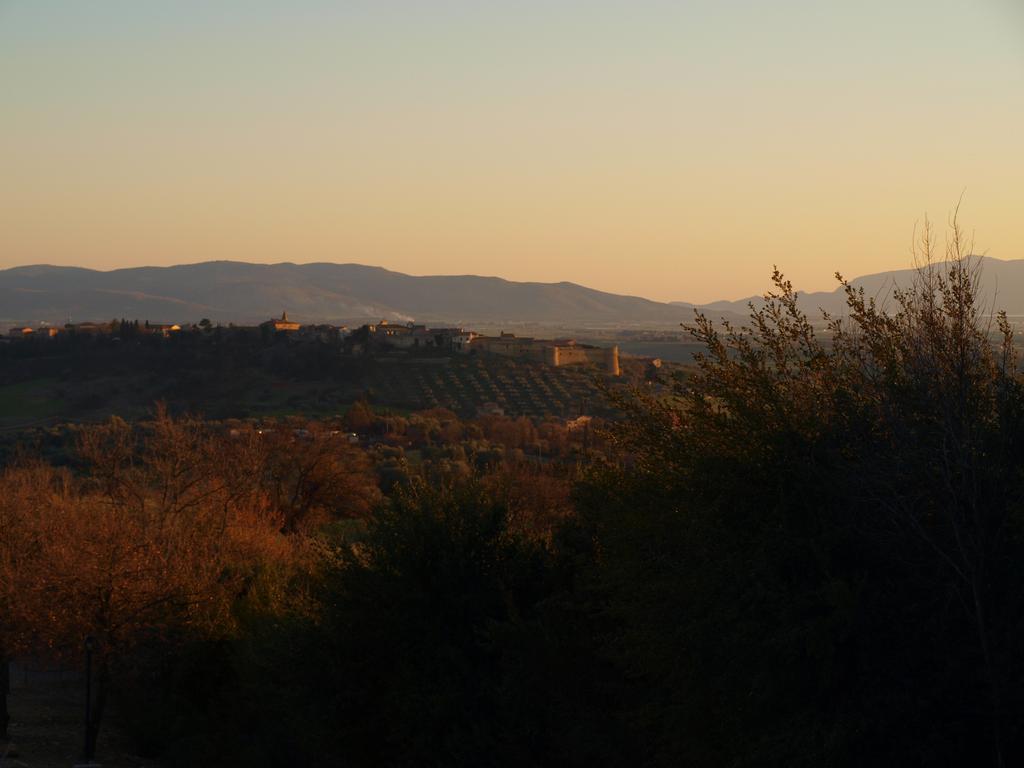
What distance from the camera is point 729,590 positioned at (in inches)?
433

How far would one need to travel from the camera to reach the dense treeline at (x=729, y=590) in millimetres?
10305

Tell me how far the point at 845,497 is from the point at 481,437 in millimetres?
47898

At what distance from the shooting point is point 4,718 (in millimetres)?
21578

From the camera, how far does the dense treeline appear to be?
1030 centimetres

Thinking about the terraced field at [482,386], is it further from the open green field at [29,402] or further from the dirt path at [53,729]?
the dirt path at [53,729]

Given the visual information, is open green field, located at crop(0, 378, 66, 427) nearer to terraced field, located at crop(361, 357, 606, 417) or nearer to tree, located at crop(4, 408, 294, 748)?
terraced field, located at crop(361, 357, 606, 417)

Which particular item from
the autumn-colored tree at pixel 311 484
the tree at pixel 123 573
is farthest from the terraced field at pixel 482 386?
the tree at pixel 123 573

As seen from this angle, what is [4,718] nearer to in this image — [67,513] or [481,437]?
[67,513]

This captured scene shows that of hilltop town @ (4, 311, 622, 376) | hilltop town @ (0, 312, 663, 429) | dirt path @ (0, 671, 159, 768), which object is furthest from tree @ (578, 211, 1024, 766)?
hilltop town @ (4, 311, 622, 376)

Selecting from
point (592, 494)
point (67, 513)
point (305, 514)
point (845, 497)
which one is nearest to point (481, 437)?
point (305, 514)

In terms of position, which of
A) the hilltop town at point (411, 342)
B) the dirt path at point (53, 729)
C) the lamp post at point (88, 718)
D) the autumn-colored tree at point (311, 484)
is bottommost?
the dirt path at point (53, 729)

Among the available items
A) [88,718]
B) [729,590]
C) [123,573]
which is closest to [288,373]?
[123,573]

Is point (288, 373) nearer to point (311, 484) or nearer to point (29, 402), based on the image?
point (29, 402)

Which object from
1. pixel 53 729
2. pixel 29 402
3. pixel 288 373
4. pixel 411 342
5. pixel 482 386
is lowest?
pixel 53 729
